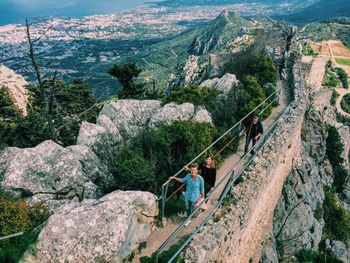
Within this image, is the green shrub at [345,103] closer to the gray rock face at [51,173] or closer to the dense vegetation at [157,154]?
the dense vegetation at [157,154]

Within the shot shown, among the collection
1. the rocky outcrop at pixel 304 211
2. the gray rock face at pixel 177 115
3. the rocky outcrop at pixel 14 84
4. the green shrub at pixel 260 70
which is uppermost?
the gray rock face at pixel 177 115

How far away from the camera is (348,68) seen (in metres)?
105

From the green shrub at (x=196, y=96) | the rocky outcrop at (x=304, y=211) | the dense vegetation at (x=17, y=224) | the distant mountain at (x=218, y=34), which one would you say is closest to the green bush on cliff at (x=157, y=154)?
the dense vegetation at (x=17, y=224)

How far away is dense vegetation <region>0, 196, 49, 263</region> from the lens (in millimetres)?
7160

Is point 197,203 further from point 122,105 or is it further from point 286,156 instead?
point 122,105

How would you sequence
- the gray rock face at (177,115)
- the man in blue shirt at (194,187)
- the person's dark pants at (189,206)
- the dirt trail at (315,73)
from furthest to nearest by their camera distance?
the dirt trail at (315,73)
the gray rock face at (177,115)
the person's dark pants at (189,206)
the man in blue shirt at (194,187)

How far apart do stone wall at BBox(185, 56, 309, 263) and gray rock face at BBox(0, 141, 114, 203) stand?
14.2ft

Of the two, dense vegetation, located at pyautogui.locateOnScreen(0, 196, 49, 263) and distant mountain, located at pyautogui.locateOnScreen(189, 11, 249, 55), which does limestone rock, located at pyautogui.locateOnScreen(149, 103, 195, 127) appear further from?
distant mountain, located at pyautogui.locateOnScreen(189, 11, 249, 55)

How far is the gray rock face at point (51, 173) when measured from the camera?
10.4 metres

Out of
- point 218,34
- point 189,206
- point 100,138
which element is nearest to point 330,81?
point 218,34

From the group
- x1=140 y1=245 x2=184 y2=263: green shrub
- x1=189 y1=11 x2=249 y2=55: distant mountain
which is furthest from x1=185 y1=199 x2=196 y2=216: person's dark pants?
x1=189 y1=11 x2=249 y2=55: distant mountain

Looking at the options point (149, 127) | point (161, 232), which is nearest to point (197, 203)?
point (161, 232)

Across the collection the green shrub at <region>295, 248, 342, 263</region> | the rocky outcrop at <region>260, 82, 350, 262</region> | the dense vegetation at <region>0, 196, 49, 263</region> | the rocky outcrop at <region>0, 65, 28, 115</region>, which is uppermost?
the dense vegetation at <region>0, 196, 49, 263</region>

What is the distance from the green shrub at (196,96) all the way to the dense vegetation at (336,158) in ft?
36.2
